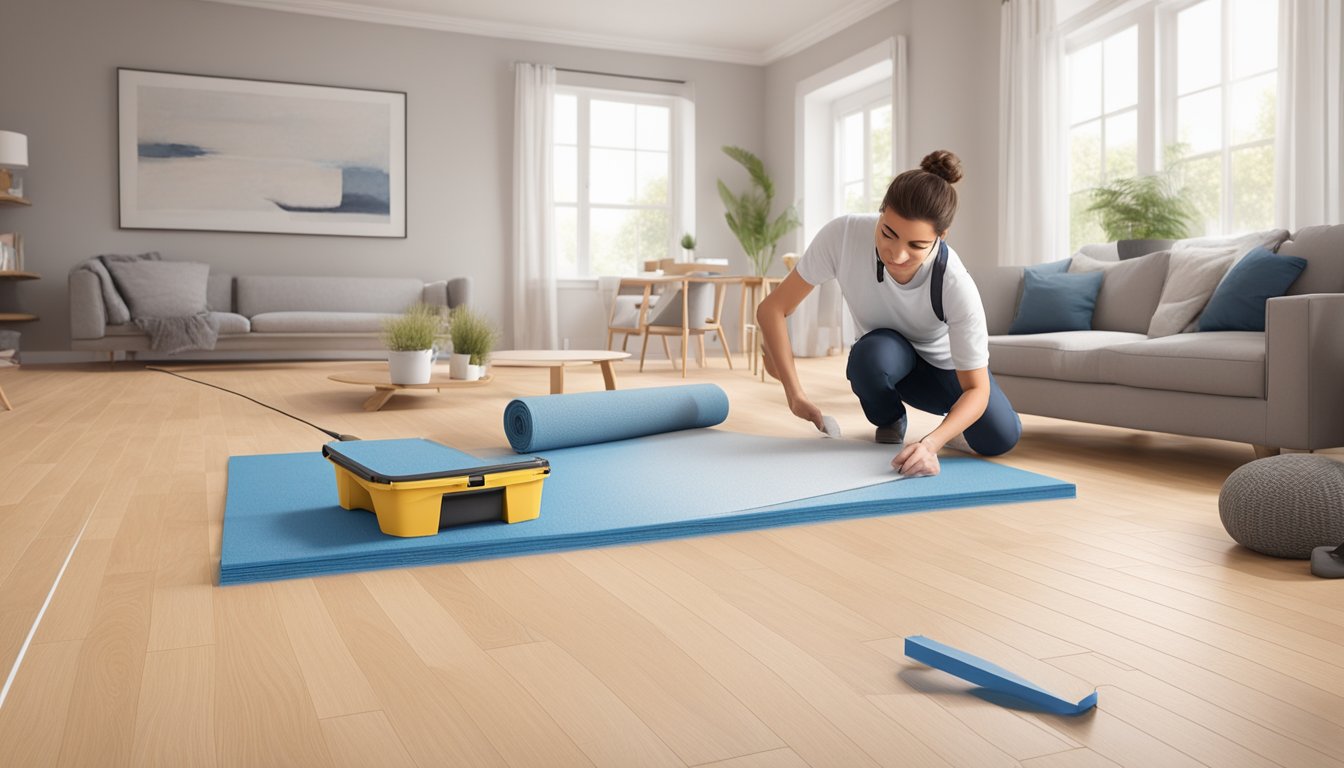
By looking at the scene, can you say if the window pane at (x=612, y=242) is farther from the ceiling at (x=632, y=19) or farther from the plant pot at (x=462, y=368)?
the plant pot at (x=462, y=368)

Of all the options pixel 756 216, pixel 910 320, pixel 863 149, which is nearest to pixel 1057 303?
pixel 910 320

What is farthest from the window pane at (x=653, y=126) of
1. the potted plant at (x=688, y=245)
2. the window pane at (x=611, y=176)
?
the potted plant at (x=688, y=245)

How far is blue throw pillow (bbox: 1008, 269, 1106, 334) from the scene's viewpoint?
3893 millimetres

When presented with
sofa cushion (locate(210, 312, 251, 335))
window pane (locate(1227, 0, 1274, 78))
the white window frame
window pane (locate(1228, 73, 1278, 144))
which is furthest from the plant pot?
the white window frame

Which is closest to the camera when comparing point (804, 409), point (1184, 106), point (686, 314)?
point (804, 409)

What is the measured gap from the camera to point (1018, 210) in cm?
A: 595

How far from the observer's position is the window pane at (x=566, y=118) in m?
8.55

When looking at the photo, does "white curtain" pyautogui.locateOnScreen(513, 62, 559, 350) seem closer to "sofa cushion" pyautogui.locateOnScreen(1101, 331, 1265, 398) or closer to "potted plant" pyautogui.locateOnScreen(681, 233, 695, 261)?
"potted plant" pyautogui.locateOnScreen(681, 233, 695, 261)

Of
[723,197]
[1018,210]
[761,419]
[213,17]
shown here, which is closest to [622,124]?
[723,197]

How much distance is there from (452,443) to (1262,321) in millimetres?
2642

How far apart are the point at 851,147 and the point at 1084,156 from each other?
2.93 meters

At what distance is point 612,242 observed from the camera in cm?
882

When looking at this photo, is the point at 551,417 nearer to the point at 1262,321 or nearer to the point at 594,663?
the point at 594,663

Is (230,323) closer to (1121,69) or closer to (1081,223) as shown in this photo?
(1081,223)
